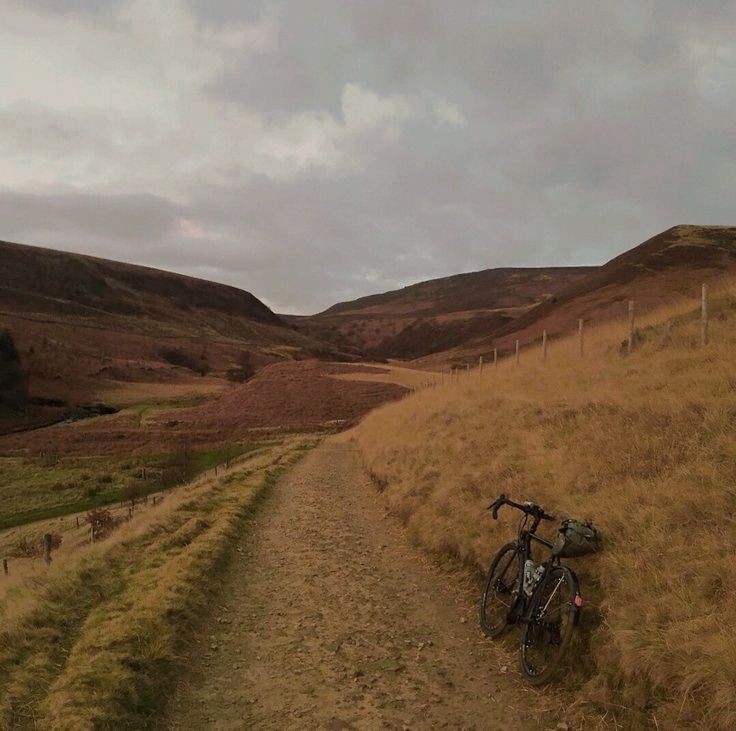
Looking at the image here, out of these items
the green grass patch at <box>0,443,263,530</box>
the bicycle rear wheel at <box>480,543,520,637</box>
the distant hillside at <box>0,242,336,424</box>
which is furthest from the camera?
the distant hillside at <box>0,242,336,424</box>

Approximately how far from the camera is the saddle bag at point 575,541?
636 cm

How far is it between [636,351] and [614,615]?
11.9 metres

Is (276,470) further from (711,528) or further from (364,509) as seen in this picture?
(711,528)

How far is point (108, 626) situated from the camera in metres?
7.72

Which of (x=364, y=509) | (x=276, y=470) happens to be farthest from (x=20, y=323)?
(x=364, y=509)

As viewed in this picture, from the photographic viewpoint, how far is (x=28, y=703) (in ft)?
19.6

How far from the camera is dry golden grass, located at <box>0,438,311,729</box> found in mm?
5797

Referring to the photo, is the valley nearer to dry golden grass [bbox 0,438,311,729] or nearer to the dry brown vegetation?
dry golden grass [bbox 0,438,311,729]

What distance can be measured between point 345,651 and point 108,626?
10.6 feet

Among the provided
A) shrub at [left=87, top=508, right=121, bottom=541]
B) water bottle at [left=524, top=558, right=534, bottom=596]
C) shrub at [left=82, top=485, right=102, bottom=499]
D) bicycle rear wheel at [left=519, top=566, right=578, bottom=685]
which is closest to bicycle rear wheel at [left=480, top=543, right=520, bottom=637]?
water bottle at [left=524, top=558, right=534, bottom=596]

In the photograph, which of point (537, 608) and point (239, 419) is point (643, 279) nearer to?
point (239, 419)

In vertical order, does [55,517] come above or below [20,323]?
below

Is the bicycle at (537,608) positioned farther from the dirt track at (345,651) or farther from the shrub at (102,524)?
the shrub at (102,524)

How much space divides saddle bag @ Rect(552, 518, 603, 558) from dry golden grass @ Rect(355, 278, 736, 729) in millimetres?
250
